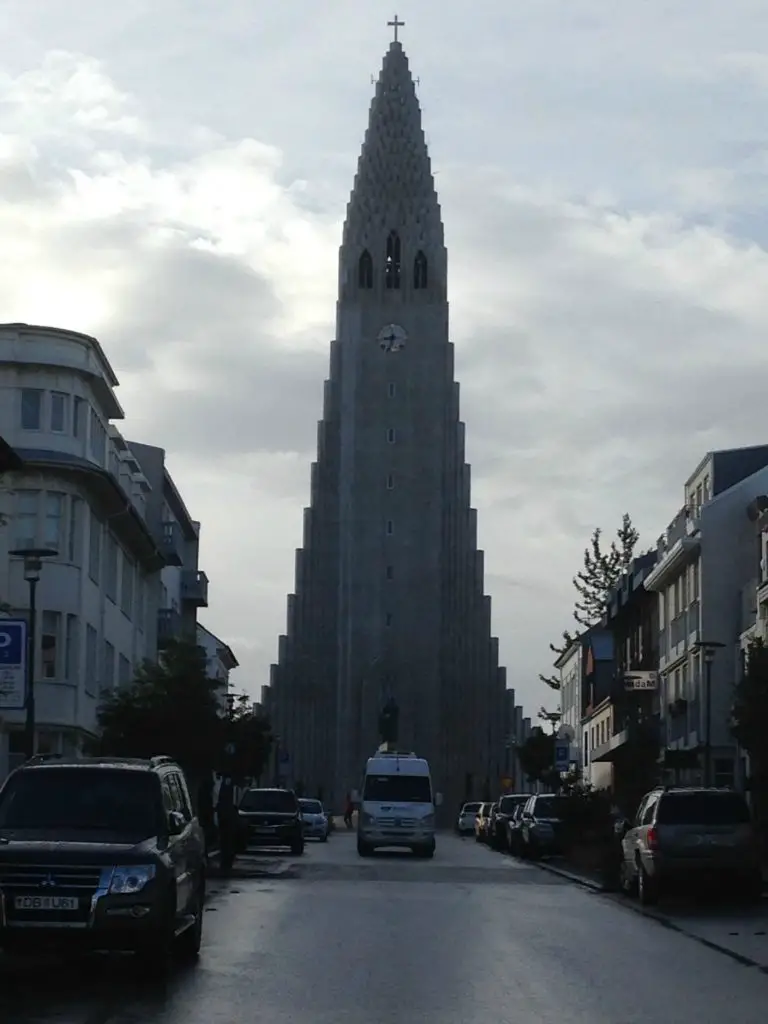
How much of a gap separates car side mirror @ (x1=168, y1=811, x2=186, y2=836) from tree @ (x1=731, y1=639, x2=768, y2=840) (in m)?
22.1

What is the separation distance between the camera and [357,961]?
17.9m

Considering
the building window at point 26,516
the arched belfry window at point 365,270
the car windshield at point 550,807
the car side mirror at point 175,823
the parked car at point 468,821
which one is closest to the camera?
the car side mirror at point 175,823

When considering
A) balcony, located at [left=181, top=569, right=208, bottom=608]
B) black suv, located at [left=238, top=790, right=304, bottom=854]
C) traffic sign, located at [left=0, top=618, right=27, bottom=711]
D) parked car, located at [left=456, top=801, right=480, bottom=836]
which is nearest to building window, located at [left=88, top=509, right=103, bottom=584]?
black suv, located at [left=238, top=790, right=304, bottom=854]

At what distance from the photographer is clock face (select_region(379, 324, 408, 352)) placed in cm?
13312

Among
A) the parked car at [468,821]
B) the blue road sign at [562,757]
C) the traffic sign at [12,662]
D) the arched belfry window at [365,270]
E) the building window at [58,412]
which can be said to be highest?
the arched belfry window at [365,270]

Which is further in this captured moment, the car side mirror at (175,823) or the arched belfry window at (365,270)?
the arched belfry window at (365,270)

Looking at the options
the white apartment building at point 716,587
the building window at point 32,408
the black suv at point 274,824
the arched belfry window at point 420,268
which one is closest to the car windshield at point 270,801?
the black suv at point 274,824

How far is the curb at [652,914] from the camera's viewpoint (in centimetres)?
1866

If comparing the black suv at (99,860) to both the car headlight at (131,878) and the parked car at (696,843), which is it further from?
the parked car at (696,843)

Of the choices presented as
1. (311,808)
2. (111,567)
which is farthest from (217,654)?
(111,567)

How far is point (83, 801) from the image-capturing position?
1745 cm

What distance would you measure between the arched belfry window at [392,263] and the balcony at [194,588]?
153 ft

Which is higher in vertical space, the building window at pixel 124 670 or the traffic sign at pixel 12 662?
the building window at pixel 124 670

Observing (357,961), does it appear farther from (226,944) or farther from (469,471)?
(469,471)
